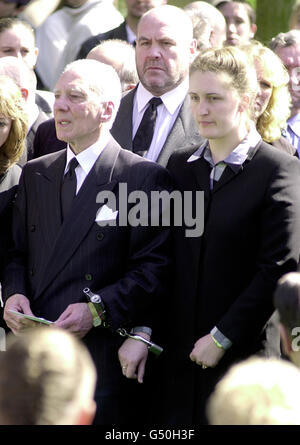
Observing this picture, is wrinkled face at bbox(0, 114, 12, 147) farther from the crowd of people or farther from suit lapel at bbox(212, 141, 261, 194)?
suit lapel at bbox(212, 141, 261, 194)

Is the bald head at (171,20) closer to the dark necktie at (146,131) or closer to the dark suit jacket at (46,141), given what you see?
the dark necktie at (146,131)

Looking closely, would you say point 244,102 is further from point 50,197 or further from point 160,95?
point 50,197

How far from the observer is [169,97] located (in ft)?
16.7

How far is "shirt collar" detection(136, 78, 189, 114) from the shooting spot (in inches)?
200

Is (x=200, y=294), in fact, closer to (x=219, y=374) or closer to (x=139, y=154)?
(x=219, y=374)

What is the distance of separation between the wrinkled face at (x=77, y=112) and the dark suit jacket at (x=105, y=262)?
0.40ft

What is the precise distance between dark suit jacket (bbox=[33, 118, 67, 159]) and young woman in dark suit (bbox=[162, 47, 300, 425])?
1.07 meters

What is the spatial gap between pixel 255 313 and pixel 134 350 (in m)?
0.58

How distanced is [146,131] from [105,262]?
0.96 m

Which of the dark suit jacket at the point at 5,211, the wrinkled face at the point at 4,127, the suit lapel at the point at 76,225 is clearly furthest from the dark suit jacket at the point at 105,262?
the wrinkled face at the point at 4,127

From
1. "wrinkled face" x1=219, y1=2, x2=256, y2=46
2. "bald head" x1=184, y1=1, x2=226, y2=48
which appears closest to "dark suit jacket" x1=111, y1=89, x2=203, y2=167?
"bald head" x1=184, y1=1, x2=226, y2=48

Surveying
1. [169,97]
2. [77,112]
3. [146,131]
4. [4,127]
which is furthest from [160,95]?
[4,127]

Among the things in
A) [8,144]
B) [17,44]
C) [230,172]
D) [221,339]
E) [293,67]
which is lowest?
[221,339]
